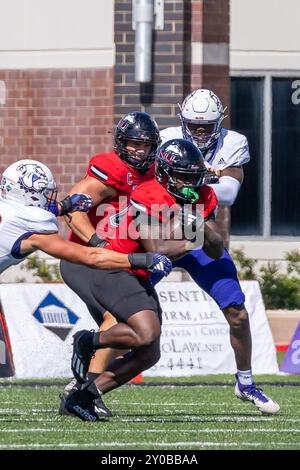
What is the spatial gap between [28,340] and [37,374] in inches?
12.8

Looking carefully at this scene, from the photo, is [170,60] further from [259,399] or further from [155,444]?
[155,444]

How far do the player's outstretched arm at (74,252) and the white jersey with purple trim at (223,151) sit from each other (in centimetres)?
157

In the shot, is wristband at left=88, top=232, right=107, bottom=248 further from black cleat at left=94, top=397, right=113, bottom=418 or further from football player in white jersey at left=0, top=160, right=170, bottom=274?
black cleat at left=94, top=397, right=113, bottom=418

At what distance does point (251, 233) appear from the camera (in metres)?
16.6

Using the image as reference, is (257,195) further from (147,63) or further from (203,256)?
(203,256)

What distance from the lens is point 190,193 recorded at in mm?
9008

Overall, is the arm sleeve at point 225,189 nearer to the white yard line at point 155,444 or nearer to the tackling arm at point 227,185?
the tackling arm at point 227,185

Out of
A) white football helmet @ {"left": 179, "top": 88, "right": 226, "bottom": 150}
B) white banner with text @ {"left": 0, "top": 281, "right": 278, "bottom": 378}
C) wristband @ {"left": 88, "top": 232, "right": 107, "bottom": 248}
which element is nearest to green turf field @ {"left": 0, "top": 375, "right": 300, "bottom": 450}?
white banner with text @ {"left": 0, "top": 281, "right": 278, "bottom": 378}

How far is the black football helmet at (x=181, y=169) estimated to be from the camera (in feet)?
29.3

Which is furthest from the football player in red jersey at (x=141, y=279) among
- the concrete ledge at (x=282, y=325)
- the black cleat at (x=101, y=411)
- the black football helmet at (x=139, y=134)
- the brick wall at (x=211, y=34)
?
the brick wall at (x=211, y=34)

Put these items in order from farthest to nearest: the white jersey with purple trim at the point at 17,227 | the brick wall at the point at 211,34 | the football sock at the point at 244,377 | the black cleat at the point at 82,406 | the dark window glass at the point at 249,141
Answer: the dark window glass at the point at 249,141
the brick wall at the point at 211,34
the football sock at the point at 244,377
the black cleat at the point at 82,406
the white jersey with purple trim at the point at 17,227

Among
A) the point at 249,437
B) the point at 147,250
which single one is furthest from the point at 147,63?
the point at 249,437

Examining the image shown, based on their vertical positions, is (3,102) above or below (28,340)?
above

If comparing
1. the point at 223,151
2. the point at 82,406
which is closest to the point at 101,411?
the point at 82,406
